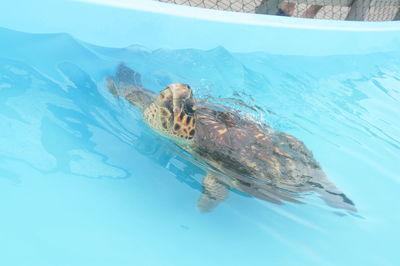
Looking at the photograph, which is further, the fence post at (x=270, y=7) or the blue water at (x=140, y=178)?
the fence post at (x=270, y=7)

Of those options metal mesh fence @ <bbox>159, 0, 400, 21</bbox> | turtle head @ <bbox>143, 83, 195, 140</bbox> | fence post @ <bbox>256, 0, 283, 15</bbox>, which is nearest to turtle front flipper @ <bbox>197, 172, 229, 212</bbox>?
turtle head @ <bbox>143, 83, 195, 140</bbox>

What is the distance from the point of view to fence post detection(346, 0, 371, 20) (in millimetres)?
3585

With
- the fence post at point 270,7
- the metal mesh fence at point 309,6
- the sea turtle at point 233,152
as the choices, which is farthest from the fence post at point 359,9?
the sea turtle at point 233,152

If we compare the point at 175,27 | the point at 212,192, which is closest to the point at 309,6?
the point at 175,27

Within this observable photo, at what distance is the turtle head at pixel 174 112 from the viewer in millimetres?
1491

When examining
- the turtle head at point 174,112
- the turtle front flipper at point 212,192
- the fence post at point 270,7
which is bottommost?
the turtle front flipper at point 212,192

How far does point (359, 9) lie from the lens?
3.64 metres

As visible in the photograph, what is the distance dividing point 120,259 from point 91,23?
1.51m

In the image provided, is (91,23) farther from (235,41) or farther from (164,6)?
(235,41)

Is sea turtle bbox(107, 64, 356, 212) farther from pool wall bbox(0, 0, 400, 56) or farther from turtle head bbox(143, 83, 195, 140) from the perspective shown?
pool wall bbox(0, 0, 400, 56)

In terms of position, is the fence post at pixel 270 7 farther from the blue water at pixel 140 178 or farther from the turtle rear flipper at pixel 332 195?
the turtle rear flipper at pixel 332 195

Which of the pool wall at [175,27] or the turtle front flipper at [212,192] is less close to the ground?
the pool wall at [175,27]

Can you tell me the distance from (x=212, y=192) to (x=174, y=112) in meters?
0.38

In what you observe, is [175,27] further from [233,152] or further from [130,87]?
[233,152]
